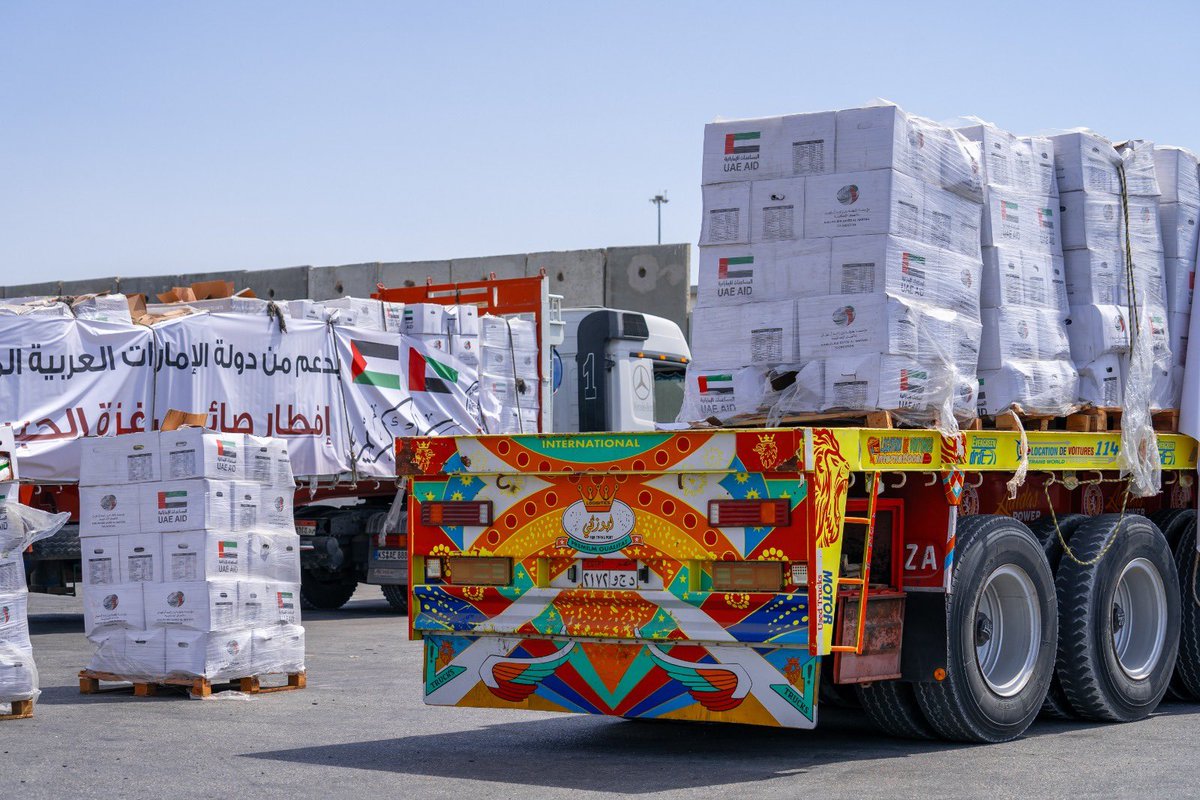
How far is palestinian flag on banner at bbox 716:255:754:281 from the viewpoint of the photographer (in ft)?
28.9

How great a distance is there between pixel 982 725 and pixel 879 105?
3.32m

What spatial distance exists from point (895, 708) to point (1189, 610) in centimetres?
316

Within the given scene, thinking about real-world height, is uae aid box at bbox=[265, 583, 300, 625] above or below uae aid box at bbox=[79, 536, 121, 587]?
below

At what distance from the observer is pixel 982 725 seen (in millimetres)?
8367

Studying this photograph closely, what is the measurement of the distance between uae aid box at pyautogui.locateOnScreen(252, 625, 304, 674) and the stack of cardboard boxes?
6.90 m

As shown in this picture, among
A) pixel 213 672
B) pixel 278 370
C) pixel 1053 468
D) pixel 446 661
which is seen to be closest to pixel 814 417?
pixel 1053 468

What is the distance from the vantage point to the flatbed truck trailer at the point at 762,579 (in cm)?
750

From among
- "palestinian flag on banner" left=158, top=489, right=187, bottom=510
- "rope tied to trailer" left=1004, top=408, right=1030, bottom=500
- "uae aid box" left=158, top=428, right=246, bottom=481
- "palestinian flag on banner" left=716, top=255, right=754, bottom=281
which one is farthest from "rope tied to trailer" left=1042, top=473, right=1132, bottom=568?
"palestinian flag on banner" left=158, top=489, right=187, bottom=510

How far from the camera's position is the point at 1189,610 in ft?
34.6

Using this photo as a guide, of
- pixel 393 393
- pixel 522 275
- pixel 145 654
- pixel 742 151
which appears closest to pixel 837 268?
pixel 742 151

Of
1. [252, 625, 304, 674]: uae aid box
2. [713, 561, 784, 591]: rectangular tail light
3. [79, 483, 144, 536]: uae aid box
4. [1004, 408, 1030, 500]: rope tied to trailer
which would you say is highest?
[1004, 408, 1030, 500]: rope tied to trailer

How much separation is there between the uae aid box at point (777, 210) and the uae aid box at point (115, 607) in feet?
16.8

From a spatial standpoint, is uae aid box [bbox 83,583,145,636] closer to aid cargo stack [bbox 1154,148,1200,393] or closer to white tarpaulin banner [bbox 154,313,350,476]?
white tarpaulin banner [bbox 154,313,350,476]

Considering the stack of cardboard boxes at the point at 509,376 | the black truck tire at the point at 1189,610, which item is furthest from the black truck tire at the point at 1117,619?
the stack of cardboard boxes at the point at 509,376
